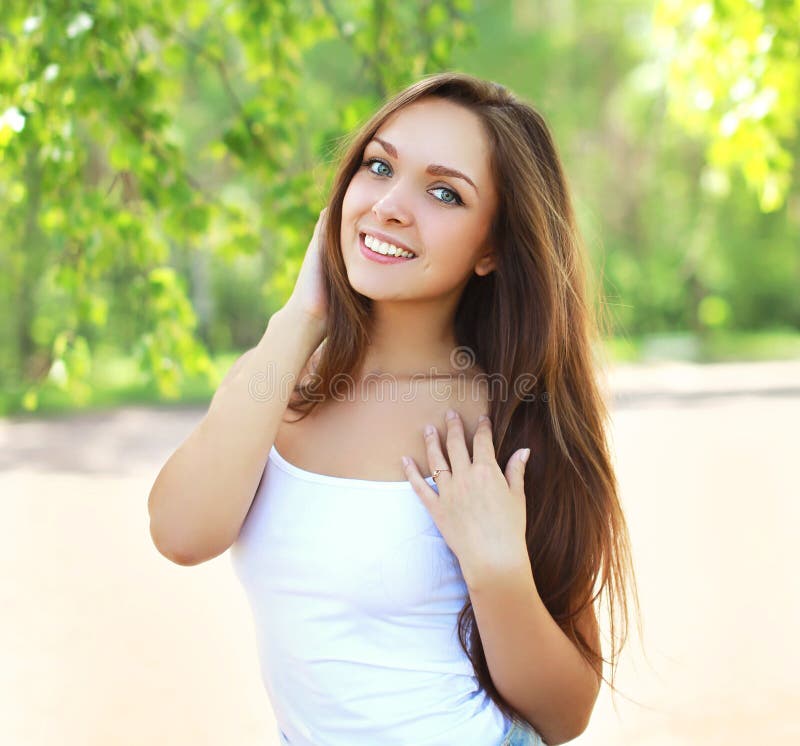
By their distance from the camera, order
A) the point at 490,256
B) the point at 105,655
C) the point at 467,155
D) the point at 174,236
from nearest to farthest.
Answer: the point at 467,155
the point at 490,256
the point at 174,236
the point at 105,655

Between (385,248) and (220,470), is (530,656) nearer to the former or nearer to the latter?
(220,470)

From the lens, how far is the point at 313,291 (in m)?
1.76

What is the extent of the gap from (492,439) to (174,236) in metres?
1.52

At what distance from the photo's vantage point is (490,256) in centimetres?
181

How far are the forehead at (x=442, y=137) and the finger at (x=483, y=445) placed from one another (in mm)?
446

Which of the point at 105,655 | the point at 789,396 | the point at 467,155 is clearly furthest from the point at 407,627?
the point at 789,396

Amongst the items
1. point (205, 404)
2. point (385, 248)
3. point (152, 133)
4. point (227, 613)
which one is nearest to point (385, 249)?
point (385, 248)

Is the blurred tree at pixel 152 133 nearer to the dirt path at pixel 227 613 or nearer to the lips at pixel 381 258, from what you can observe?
the lips at pixel 381 258

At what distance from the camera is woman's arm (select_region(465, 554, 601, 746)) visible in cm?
152

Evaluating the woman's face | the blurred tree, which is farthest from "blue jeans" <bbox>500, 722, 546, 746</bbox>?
the blurred tree

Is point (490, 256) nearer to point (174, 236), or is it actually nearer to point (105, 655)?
point (174, 236)

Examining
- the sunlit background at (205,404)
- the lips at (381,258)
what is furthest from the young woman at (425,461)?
the sunlit background at (205,404)

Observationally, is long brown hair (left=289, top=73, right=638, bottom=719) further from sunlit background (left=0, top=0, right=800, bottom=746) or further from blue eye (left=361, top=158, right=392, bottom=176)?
sunlit background (left=0, top=0, right=800, bottom=746)

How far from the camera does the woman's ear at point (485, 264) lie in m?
1.80
